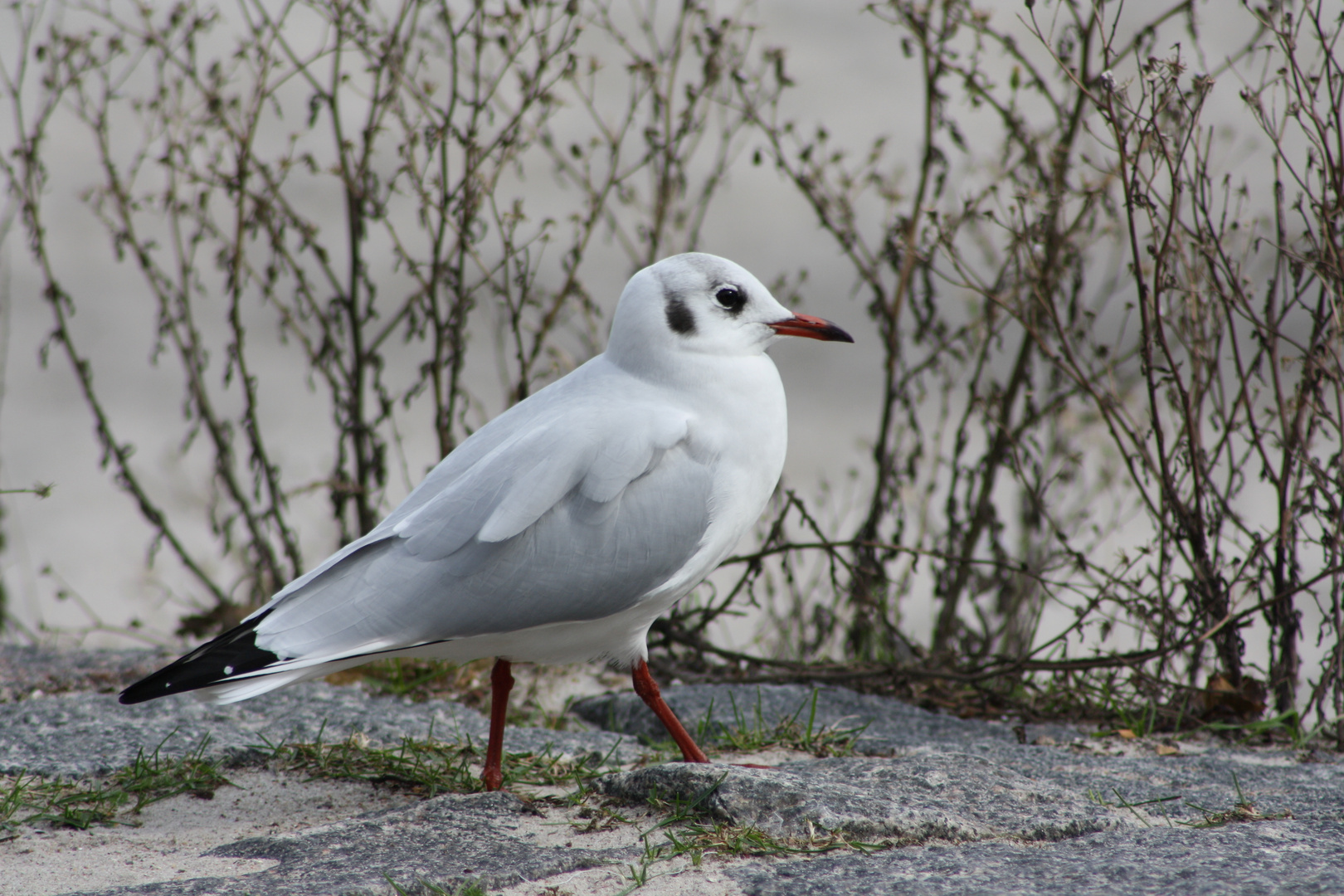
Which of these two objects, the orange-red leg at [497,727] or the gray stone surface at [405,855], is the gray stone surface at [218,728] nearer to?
the orange-red leg at [497,727]

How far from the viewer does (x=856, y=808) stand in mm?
2746

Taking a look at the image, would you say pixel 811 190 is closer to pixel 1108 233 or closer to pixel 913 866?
pixel 1108 233

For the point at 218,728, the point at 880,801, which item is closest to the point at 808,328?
the point at 880,801

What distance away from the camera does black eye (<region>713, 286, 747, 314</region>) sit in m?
3.30

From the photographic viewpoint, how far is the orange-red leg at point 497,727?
10.4 feet

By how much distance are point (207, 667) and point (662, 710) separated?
112 cm

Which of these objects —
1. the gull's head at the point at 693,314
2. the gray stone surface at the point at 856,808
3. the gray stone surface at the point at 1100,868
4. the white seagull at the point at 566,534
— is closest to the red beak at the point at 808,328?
the gull's head at the point at 693,314

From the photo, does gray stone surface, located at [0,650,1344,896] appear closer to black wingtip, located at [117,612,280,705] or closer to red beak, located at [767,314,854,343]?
black wingtip, located at [117,612,280,705]

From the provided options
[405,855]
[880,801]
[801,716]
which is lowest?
[405,855]

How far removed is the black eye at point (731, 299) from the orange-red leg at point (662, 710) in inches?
37.4

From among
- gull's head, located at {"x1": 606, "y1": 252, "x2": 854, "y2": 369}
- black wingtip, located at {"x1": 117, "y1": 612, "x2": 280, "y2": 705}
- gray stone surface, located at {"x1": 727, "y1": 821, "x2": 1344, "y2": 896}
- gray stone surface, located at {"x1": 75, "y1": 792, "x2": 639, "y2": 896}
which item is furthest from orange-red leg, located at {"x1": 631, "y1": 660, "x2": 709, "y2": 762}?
black wingtip, located at {"x1": 117, "y1": 612, "x2": 280, "y2": 705}

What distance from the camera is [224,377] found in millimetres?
4945

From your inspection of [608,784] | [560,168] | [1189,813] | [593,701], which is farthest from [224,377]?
[1189,813]

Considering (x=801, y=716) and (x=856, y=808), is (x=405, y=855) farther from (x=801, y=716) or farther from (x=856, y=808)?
(x=801, y=716)
